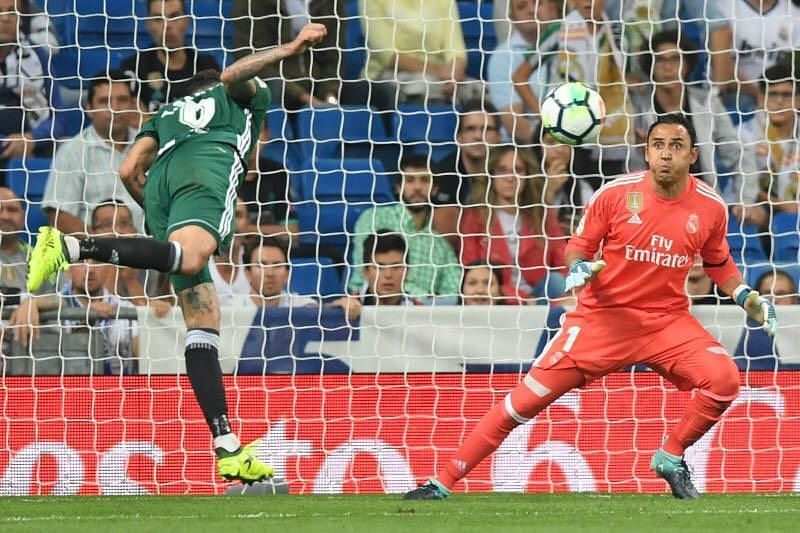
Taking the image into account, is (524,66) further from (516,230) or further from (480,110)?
(516,230)

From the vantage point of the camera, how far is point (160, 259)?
5.82 m

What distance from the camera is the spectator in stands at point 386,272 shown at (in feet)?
27.8

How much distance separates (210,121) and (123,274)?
240cm

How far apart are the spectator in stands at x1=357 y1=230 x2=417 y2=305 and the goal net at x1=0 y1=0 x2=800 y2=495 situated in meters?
0.03

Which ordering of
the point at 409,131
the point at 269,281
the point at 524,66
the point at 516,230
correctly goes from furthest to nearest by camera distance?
the point at 409,131 → the point at 524,66 → the point at 516,230 → the point at 269,281

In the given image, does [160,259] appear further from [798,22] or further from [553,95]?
[798,22]

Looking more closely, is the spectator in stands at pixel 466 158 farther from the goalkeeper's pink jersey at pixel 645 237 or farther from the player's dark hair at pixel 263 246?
the goalkeeper's pink jersey at pixel 645 237

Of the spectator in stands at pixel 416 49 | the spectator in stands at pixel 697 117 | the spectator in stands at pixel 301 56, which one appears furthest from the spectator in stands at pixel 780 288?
the spectator in stands at pixel 301 56

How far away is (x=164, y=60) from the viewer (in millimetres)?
9219

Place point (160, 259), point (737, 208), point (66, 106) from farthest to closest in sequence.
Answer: point (66, 106)
point (737, 208)
point (160, 259)

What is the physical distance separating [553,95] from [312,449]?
2.27 m

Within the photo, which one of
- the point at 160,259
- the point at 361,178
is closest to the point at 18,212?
the point at 361,178

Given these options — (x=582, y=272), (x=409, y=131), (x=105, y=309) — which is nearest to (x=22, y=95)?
(x=105, y=309)

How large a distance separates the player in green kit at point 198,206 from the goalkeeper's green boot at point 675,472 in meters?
1.75
